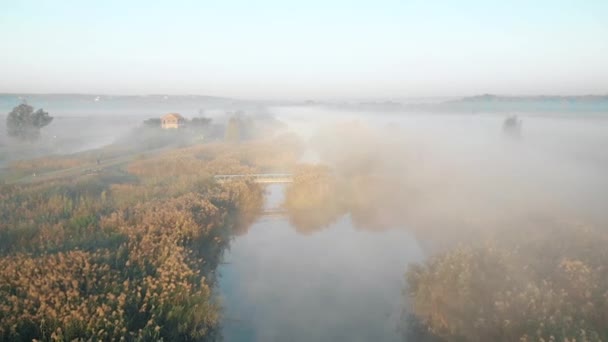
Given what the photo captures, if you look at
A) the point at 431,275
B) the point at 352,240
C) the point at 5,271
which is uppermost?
the point at 5,271

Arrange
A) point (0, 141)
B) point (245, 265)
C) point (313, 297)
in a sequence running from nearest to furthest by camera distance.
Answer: point (313, 297)
point (245, 265)
point (0, 141)

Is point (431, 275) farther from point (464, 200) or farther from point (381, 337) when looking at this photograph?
point (464, 200)

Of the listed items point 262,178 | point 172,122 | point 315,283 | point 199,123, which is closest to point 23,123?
point 172,122

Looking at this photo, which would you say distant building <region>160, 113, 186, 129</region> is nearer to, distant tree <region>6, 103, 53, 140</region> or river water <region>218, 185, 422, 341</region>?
distant tree <region>6, 103, 53, 140</region>

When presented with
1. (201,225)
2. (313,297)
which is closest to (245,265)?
(201,225)

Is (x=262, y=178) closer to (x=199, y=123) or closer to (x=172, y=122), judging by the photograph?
(x=172, y=122)

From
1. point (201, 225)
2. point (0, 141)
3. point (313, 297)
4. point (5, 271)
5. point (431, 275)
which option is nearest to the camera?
point (5, 271)

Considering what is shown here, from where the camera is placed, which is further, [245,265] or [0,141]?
[0,141]

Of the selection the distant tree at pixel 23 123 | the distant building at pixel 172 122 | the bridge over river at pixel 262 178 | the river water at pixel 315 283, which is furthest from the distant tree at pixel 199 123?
the river water at pixel 315 283
